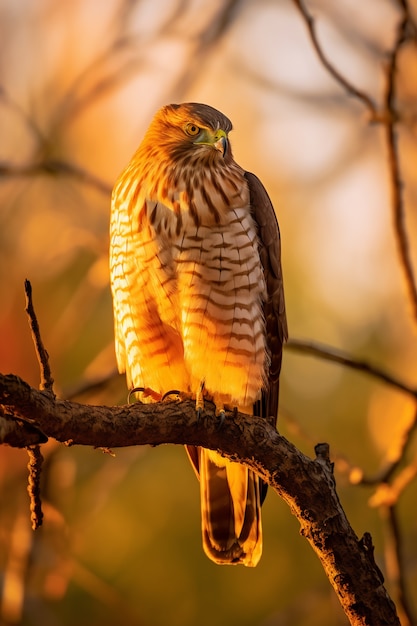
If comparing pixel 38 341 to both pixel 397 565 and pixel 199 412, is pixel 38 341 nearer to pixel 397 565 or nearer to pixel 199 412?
pixel 199 412

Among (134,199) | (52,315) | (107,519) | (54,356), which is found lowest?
(107,519)

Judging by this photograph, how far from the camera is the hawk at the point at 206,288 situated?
3523mm

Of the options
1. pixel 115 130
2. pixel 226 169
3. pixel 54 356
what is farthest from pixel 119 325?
pixel 115 130

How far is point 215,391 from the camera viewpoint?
3.65 m

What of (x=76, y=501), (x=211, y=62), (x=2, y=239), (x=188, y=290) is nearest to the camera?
(x=188, y=290)

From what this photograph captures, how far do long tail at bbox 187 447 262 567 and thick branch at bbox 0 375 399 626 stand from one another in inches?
32.0

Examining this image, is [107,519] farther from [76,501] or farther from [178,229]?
[178,229]

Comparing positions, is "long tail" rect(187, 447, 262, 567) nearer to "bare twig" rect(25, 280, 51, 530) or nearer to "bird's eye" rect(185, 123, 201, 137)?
"bird's eye" rect(185, 123, 201, 137)

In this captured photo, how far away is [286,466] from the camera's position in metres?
2.97

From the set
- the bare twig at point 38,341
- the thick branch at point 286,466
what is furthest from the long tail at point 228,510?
the bare twig at point 38,341

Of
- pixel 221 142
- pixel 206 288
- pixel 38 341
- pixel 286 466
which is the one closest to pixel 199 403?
pixel 286 466

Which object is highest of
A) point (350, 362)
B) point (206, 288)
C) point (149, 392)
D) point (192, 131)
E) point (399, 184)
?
point (399, 184)

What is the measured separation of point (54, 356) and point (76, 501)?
2.58 meters

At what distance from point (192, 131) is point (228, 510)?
5.58ft
